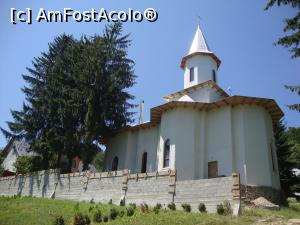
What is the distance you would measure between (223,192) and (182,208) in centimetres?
223

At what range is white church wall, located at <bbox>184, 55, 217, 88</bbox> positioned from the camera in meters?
25.2

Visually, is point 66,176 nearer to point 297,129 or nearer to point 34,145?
point 34,145

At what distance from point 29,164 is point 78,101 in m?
8.25

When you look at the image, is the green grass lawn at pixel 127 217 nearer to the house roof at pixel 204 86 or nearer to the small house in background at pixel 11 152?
the house roof at pixel 204 86

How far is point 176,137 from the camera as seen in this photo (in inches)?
822

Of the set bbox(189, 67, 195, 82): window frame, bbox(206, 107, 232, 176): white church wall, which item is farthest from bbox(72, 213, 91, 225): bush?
bbox(189, 67, 195, 82): window frame

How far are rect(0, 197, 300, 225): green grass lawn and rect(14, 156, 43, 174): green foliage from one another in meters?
7.58

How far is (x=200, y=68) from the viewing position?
25531 millimetres

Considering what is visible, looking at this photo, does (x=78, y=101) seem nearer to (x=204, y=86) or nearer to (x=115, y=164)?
(x=115, y=164)

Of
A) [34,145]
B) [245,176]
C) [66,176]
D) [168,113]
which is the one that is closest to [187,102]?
[168,113]

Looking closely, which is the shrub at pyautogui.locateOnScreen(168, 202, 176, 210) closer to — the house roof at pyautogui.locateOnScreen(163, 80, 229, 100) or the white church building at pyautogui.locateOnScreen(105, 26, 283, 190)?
the white church building at pyautogui.locateOnScreen(105, 26, 283, 190)

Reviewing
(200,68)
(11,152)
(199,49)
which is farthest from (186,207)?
(11,152)

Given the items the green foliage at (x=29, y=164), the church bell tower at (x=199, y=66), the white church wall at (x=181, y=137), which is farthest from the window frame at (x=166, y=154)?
the green foliage at (x=29, y=164)

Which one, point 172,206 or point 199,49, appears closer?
point 172,206
